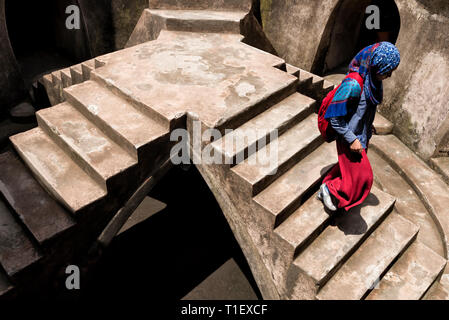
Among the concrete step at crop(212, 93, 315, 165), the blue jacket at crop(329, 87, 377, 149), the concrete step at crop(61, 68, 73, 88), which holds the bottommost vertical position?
the concrete step at crop(61, 68, 73, 88)

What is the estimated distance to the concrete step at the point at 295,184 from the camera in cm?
388

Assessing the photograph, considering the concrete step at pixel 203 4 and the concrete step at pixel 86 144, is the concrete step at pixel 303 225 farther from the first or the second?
the concrete step at pixel 203 4

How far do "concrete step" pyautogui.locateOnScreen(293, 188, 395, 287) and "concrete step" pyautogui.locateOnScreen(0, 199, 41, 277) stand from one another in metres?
2.73

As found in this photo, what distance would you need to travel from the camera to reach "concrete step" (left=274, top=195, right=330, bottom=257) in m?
3.77

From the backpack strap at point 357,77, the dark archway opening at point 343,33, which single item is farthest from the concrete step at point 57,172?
the dark archway opening at point 343,33

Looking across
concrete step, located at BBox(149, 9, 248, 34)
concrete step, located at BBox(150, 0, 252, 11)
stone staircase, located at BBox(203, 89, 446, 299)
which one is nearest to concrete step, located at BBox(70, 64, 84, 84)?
concrete step, located at BBox(149, 9, 248, 34)

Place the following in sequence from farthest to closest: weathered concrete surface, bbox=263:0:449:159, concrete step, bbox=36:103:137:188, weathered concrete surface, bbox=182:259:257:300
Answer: weathered concrete surface, bbox=263:0:449:159 → weathered concrete surface, bbox=182:259:257:300 → concrete step, bbox=36:103:137:188

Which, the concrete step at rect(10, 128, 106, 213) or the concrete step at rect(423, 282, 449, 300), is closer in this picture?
the concrete step at rect(10, 128, 106, 213)

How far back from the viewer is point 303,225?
12.9ft

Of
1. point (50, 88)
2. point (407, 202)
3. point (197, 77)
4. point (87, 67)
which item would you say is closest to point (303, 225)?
point (197, 77)

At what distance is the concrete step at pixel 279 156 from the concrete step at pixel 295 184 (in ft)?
0.24

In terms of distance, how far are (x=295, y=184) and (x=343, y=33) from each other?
5.50 m

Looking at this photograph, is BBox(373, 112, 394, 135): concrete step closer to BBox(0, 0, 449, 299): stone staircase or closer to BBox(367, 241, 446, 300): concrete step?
BBox(0, 0, 449, 299): stone staircase

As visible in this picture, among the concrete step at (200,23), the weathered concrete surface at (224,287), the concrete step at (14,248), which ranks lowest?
the weathered concrete surface at (224,287)
